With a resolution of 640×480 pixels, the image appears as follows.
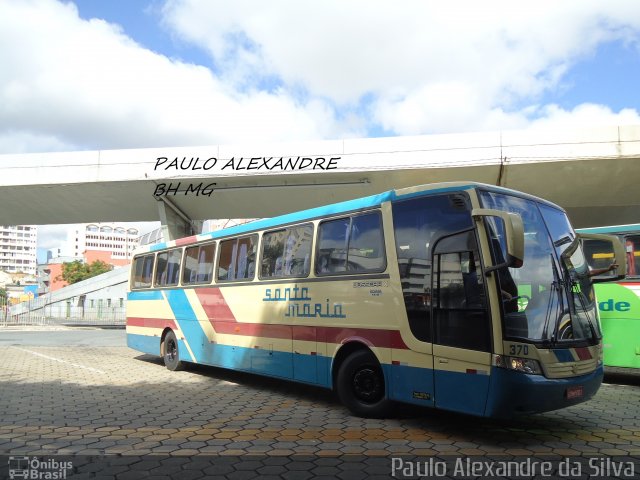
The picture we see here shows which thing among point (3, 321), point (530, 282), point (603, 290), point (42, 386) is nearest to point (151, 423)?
point (42, 386)

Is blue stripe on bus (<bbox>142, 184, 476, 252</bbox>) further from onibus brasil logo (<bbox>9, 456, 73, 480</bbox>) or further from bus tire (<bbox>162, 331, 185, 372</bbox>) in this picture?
onibus brasil logo (<bbox>9, 456, 73, 480</bbox>)

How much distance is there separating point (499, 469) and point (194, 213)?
20.4 meters

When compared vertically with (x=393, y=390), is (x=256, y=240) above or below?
above

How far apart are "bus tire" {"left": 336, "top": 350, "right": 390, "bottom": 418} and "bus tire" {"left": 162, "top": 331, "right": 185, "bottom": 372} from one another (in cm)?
538

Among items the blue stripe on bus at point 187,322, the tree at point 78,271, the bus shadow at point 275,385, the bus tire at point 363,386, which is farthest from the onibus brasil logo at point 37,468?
the tree at point 78,271

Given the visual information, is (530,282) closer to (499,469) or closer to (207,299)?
(499,469)

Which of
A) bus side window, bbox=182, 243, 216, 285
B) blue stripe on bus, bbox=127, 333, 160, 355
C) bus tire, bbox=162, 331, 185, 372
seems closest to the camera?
bus side window, bbox=182, 243, 216, 285

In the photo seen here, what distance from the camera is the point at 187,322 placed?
10.7 metres

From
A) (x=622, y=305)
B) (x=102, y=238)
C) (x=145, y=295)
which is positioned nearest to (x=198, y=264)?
(x=145, y=295)

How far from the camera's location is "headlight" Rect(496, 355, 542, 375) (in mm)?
5023

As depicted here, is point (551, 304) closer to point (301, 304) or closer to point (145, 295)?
point (301, 304)

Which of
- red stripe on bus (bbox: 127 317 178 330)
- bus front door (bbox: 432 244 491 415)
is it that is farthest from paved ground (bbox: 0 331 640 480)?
red stripe on bus (bbox: 127 317 178 330)

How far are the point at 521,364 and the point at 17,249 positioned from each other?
214202mm

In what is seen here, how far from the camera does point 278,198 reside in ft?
69.1
